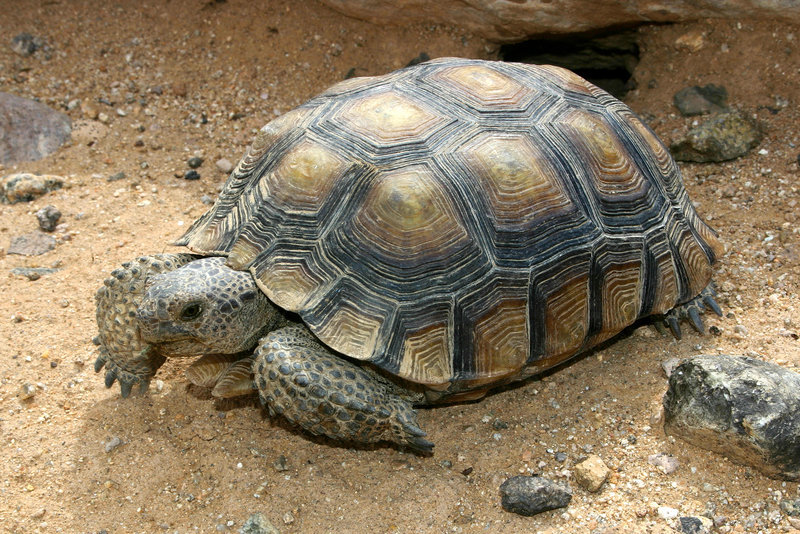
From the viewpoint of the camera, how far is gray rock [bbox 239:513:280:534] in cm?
262

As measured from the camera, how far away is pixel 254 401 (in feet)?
10.7

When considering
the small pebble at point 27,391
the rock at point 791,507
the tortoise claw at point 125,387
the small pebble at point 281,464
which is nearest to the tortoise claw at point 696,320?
the rock at point 791,507

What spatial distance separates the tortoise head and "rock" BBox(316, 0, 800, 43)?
2.76m

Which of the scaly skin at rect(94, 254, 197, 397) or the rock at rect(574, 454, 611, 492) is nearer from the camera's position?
the rock at rect(574, 454, 611, 492)

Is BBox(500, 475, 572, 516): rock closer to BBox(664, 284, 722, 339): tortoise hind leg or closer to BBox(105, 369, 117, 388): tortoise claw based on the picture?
BBox(664, 284, 722, 339): tortoise hind leg

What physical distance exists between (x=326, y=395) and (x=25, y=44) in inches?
169

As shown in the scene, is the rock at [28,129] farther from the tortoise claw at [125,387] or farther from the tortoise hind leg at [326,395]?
the tortoise hind leg at [326,395]

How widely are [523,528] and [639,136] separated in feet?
6.20

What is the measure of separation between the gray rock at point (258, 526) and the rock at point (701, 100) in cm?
364

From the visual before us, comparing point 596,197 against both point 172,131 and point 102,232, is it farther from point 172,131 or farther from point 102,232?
point 172,131

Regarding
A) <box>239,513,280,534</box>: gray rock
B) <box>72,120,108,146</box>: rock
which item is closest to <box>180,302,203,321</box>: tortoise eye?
<box>239,513,280,534</box>: gray rock

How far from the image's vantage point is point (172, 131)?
16.3ft

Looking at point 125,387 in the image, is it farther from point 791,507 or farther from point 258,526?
point 791,507

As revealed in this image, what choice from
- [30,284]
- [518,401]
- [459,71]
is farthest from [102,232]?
[518,401]
